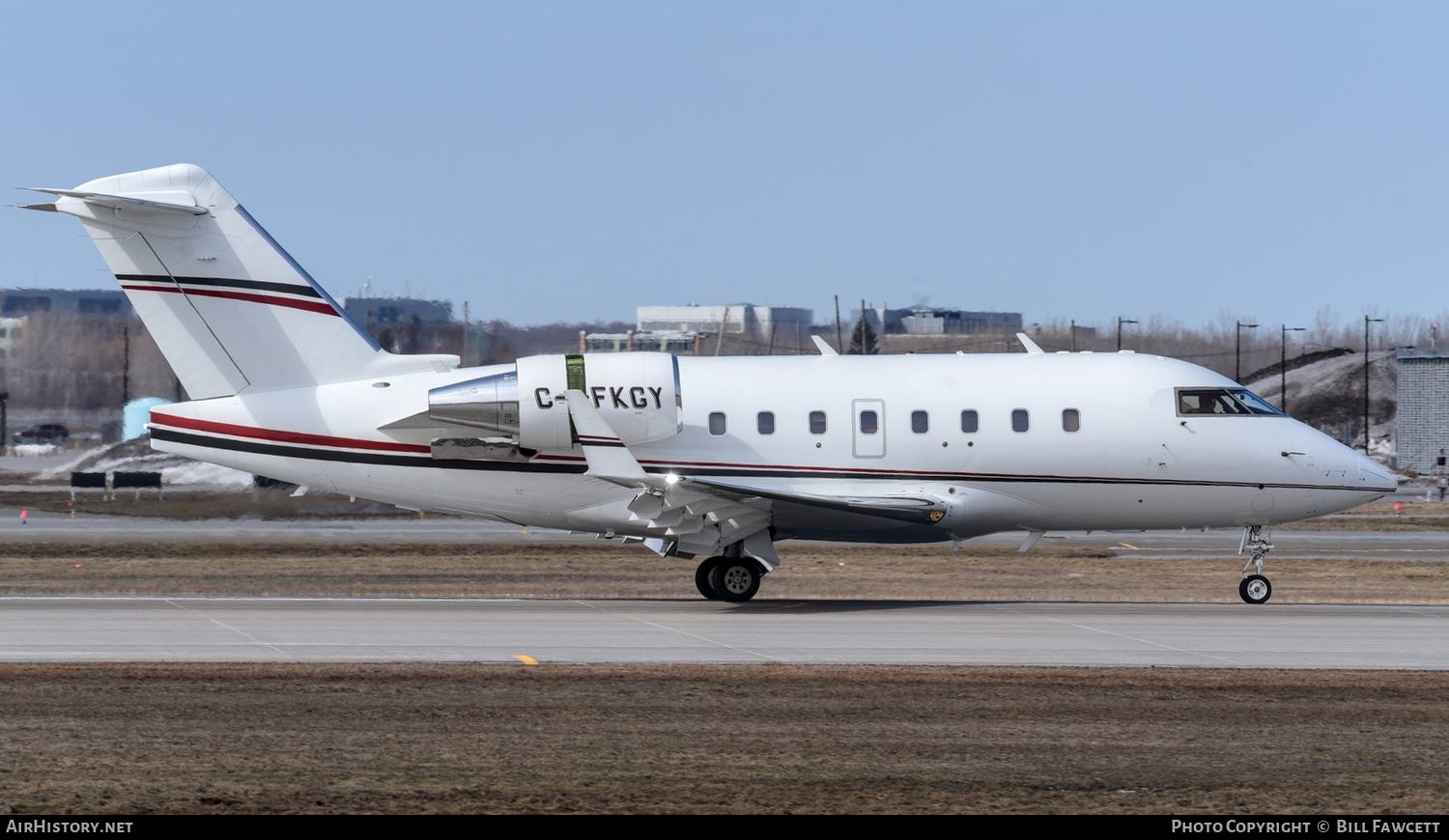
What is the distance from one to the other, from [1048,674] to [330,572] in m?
17.6

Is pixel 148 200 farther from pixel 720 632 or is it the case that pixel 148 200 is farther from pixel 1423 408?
pixel 1423 408

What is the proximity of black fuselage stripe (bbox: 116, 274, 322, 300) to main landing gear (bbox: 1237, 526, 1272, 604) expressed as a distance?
14426 millimetres

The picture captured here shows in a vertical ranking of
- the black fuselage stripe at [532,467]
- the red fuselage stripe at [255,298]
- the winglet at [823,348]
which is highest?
the red fuselage stripe at [255,298]

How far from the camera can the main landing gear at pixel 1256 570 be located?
81.3ft

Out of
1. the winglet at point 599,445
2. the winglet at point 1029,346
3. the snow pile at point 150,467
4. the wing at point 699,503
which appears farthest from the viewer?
the snow pile at point 150,467

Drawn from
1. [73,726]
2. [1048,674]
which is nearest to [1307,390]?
[1048,674]

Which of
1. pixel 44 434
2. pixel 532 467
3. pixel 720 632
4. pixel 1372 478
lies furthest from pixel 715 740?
pixel 44 434

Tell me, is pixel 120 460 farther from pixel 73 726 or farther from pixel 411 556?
pixel 73 726

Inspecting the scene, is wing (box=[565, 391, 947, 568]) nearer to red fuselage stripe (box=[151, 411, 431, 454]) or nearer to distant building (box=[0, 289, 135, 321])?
red fuselage stripe (box=[151, 411, 431, 454])

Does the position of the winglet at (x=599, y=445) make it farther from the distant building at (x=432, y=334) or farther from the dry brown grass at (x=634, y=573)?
the distant building at (x=432, y=334)

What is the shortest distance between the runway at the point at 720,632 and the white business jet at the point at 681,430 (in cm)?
141

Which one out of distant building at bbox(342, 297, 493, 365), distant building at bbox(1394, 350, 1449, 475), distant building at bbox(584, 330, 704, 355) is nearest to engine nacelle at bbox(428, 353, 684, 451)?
distant building at bbox(342, 297, 493, 365)

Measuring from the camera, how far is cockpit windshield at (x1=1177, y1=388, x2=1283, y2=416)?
2462 centimetres

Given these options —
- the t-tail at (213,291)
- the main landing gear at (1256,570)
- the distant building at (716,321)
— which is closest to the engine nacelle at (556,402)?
the t-tail at (213,291)
